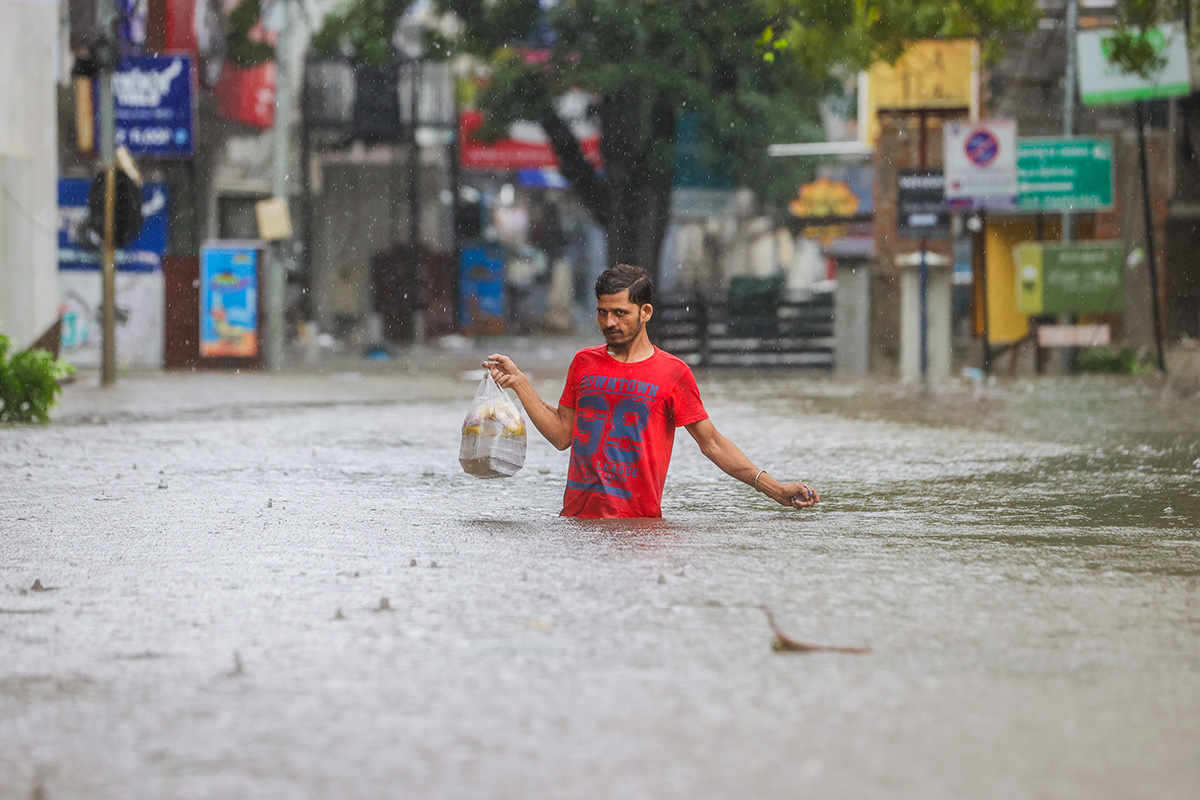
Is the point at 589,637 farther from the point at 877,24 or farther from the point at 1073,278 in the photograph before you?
the point at 1073,278

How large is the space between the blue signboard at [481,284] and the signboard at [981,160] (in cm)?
2846

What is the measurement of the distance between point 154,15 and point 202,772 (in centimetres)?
2906

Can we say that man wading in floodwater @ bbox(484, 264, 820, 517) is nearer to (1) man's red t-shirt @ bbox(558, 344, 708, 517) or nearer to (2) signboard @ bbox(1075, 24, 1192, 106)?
(1) man's red t-shirt @ bbox(558, 344, 708, 517)

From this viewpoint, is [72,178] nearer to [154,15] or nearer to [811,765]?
[154,15]

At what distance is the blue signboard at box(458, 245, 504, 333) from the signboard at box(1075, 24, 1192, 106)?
2846 cm

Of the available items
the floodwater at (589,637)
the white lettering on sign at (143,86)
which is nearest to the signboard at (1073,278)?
the white lettering on sign at (143,86)

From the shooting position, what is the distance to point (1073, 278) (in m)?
24.9

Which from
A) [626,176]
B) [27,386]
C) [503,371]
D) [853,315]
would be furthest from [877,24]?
[626,176]

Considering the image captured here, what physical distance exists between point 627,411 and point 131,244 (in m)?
22.9

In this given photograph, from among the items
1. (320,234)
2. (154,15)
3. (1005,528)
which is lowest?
(1005,528)

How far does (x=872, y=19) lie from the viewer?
13352 millimetres

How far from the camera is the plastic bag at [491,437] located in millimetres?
7309

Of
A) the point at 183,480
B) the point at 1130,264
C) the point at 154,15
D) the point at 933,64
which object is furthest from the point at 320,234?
the point at 183,480

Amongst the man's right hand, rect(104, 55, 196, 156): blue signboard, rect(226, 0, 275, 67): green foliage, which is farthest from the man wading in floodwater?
rect(226, 0, 275, 67): green foliage
